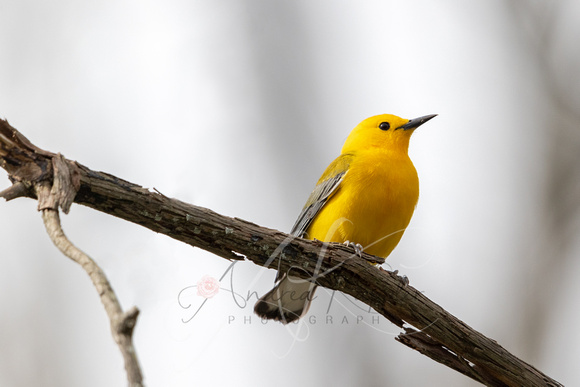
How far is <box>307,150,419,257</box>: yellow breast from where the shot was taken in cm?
569

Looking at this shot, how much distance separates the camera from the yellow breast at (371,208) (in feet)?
18.7

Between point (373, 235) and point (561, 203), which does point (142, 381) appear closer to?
point (373, 235)

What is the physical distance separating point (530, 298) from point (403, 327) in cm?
500

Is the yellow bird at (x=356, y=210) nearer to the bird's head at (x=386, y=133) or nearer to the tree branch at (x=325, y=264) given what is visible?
the bird's head at (x=386, y=133)

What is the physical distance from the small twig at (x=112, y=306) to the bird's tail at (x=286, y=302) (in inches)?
134

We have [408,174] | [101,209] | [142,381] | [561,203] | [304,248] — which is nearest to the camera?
[142,381]

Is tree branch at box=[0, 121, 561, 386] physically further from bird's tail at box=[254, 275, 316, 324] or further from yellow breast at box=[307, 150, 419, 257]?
bird's tail at box=[254, 275, 316, 324]

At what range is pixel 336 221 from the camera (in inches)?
227

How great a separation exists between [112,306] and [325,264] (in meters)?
2.30

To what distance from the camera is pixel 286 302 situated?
6215 mm

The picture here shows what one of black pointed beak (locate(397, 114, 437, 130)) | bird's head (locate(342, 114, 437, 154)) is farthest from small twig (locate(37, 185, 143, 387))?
black pointed beak (locate(397, 114, 437, 130))

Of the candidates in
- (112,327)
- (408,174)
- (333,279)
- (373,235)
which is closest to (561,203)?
(408,174)

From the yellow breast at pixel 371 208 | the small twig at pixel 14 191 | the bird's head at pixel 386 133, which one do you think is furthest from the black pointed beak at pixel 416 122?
the small twig at pixel 14 191

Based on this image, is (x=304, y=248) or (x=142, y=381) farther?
(x=304, y=248)
